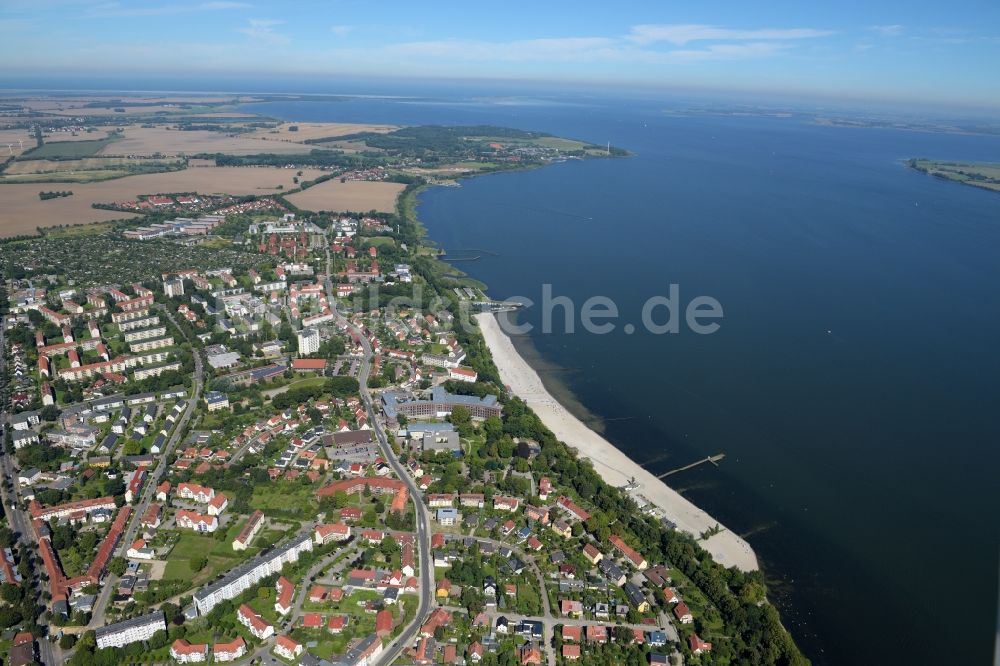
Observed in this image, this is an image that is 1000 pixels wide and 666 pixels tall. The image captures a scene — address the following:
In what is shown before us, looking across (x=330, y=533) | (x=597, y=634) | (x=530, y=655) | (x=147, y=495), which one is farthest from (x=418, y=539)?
(x=147, y=495)

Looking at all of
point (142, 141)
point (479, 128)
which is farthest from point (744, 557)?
point (479, 128)

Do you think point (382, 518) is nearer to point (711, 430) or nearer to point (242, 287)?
point (711, 430)

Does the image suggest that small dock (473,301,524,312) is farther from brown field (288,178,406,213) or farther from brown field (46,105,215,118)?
brown field (46,105,215,118)

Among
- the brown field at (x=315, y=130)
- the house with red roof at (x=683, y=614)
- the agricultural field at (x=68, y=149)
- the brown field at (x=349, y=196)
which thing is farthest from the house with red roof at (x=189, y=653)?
the brown field at (x=315, y=130)

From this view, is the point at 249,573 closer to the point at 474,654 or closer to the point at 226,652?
the point at 226,652

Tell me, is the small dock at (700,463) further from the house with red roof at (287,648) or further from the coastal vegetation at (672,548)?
the house with red roof at (287,648)

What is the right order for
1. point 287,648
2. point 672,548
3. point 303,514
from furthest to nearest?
point 303,514 < point 672,548 < point 287,648
